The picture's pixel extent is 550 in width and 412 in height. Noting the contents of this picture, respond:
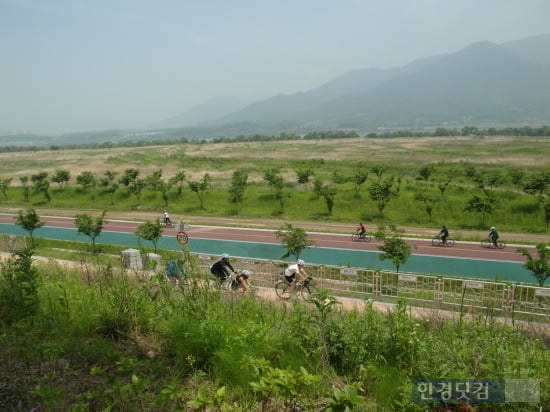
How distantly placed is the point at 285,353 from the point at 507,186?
44723 millimetres

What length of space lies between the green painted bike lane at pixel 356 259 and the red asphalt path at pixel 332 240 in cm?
70

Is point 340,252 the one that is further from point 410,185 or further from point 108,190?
point 108,190

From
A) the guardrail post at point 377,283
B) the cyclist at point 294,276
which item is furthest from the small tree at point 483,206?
the cyclist at point 294,276

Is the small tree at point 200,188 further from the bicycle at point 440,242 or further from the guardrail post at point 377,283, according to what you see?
the guardrail post at point 377,283

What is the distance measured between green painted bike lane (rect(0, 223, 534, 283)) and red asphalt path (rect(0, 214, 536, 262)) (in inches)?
27.4

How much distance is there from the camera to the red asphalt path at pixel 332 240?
25603 mm

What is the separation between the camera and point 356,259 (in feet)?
84.0

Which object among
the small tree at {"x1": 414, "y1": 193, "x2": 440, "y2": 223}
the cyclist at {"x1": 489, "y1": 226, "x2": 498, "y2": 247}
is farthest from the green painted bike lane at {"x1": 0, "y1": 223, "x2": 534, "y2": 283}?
the small tree at {"x1": 414, "y1": 193, "x2": 440, "y2": 223}

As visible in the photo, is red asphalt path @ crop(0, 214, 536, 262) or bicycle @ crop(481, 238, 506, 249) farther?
bicycle @ crop(481, 238, 506, 249)

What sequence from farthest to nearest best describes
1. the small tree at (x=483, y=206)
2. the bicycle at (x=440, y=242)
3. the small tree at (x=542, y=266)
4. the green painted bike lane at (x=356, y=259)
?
the small tree at (x=483, y=206) → the bicycle at (x=440, y=242) → the green painted bike lane at (x=356, y=259) → the small tree at (x=542, y=266)

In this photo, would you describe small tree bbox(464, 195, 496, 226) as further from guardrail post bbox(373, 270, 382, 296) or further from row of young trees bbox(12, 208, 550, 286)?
guardrail post bbox(373, 270, 382, 296)

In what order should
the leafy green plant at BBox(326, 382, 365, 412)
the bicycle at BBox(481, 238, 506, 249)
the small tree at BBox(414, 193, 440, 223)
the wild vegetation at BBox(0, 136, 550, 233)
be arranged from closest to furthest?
1. the leafy green plant at BBox(326, 382, 365, 412)
2. the bicycle at BBox(481, 238, 506, 249)
3. the wild vegetation at BBox(0, 136, 550, 233)
4. the small tree at BBox(414, 193, 440, 223)

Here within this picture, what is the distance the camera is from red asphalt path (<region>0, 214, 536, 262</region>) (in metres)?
25.6

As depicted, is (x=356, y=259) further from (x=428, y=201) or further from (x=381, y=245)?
(x=428, y=201)
